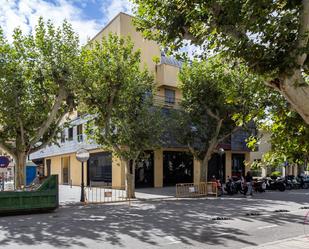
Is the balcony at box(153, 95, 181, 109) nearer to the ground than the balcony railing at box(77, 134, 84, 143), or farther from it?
farther from it

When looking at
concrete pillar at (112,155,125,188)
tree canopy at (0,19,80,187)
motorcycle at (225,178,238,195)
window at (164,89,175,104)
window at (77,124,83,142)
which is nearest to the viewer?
tree canopy at (0,19,80,187)

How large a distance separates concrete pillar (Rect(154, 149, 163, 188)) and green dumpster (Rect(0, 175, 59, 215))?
52.2 ft

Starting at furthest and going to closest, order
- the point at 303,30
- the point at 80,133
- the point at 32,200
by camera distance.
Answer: the point at 80,133, the point at 32,200, the point at 303,30

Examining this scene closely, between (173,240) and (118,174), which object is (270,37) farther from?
(118,174)

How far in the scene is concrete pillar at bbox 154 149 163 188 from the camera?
3177 centimetres

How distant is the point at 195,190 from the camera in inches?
928

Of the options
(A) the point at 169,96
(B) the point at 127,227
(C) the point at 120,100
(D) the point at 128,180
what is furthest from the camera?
(A) the point at 169,96

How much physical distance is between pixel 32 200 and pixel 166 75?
19.0 metres

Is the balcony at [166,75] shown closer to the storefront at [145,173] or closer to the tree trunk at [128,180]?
the storefront at [145,173]

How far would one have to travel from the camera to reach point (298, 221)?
487 inches

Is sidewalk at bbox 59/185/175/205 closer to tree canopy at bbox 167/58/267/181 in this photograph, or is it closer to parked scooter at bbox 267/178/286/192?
tree canopy at bbox 167/58/267/181

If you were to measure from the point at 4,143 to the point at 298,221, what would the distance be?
1452 centimetres

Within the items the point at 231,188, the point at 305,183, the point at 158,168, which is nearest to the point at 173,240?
the point at 231,188

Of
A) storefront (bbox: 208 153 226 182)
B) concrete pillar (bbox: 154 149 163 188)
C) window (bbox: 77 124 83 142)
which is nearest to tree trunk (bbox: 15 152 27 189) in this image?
concrete pillar (bbox: 154 149 163 188)
